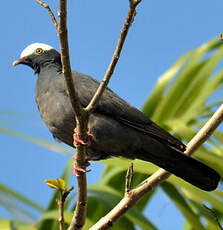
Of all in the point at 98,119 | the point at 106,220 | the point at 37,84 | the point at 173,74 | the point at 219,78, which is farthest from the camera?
the point at 173,74

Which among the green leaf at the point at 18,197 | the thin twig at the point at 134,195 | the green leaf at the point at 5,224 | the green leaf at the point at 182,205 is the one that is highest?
the thin twig at the point at 134,195

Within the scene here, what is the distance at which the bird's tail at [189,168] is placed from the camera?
9.35 ft

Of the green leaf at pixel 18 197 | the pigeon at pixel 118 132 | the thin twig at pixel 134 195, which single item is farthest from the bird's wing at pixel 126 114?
the green leaf at pixel 18 197

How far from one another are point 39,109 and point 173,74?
5.30ft

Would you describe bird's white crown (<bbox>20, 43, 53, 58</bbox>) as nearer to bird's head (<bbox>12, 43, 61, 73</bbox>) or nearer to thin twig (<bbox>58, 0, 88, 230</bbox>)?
bird's head (<bbox>12, 43, 61, 73</bbox>)

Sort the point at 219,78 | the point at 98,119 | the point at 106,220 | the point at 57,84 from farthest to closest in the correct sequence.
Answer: the point at 219,78
the point at 57,84
the point at 98,119
the point at 106,220

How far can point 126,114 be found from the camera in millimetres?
2842

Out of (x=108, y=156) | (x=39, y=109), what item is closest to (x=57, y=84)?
(x=39, y=109)

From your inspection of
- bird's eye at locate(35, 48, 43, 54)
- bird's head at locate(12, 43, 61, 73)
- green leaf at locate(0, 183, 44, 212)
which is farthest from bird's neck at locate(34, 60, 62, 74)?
green leaf at locate(0, 183, 44, 212)

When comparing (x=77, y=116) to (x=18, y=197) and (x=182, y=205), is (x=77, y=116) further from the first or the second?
(x=18, y=197)

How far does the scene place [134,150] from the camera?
2.91 metres

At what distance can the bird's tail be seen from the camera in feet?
9.35

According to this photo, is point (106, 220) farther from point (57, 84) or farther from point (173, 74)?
point (173, 74)

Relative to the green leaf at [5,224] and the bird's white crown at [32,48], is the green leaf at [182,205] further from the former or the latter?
the bird's white crown at [32,48]
